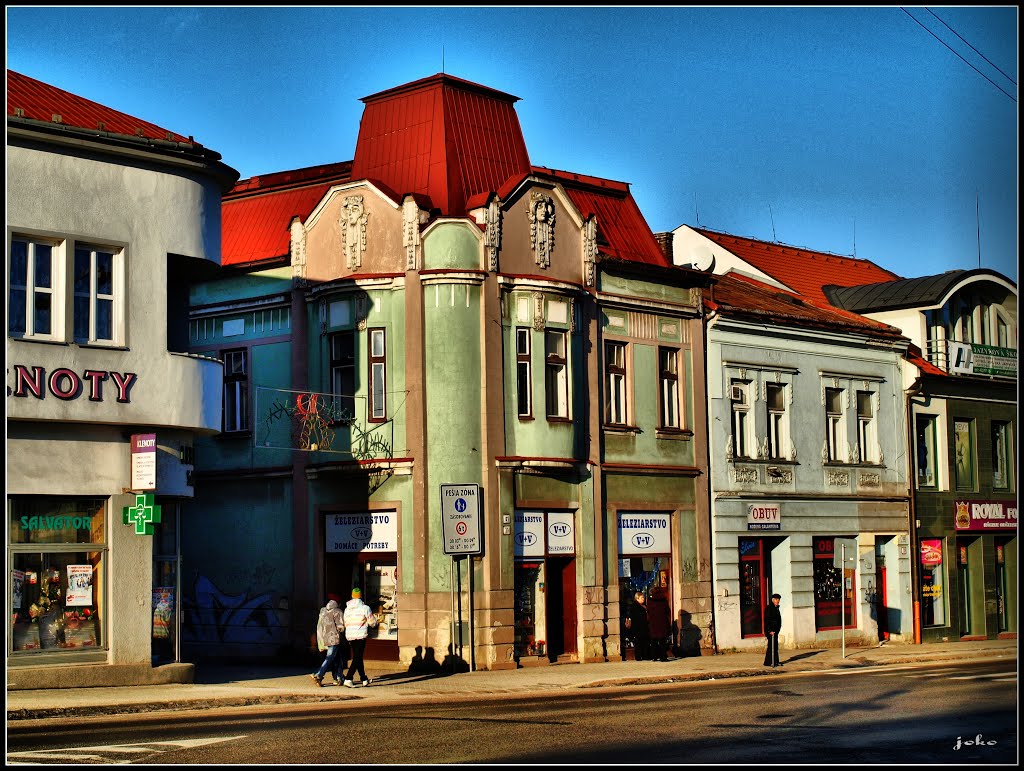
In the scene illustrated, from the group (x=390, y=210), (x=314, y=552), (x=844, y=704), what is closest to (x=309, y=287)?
(x=390, y=210)

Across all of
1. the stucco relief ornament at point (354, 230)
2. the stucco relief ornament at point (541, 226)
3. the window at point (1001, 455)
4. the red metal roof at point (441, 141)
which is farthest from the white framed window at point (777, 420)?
the stucco relief ornament at point (354, 230)

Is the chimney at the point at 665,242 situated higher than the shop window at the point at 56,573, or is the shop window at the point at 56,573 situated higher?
the chimney at the point at 665,242

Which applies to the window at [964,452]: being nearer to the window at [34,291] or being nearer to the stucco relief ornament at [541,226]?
the stucco relief ornament at [541,226]

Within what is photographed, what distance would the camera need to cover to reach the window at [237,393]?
3638cm

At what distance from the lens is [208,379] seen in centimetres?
2734

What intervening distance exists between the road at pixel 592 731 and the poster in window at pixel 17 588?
4.09 m

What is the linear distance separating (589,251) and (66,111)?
42.8 feet

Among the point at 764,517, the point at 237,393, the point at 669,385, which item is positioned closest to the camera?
the point at 237,393

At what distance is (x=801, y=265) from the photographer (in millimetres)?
48656

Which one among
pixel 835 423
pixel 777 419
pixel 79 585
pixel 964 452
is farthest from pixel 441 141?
pixel 964 452

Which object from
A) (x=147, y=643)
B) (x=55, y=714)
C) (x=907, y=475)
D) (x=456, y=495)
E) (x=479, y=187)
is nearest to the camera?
(x=55, y=714)

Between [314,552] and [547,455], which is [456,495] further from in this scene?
[314,552]

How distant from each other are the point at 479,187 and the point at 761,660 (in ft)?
43.2

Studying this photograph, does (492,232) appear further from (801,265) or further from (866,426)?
(801,265)
